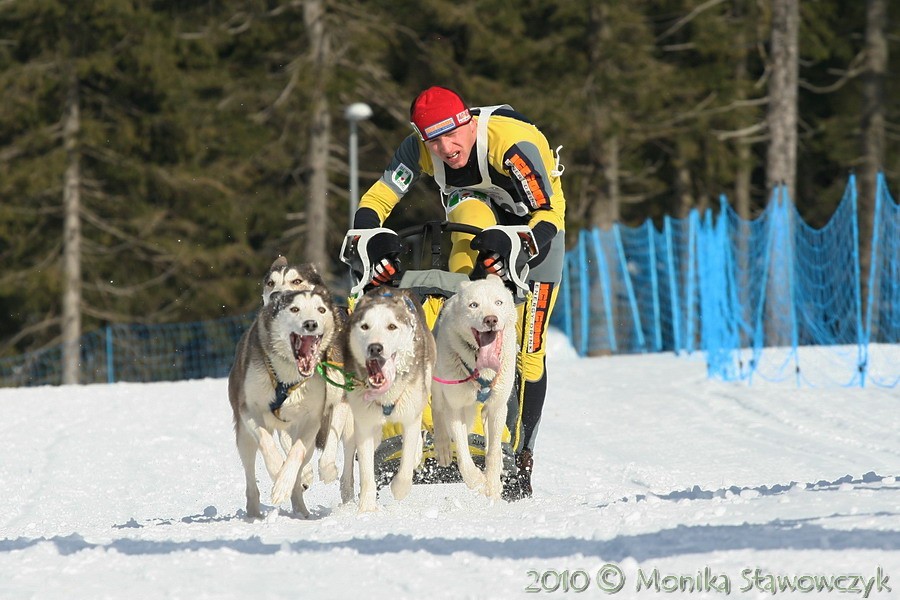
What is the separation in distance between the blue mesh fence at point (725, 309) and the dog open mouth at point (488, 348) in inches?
284

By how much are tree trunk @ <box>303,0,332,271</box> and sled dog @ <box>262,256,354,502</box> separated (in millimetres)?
16468

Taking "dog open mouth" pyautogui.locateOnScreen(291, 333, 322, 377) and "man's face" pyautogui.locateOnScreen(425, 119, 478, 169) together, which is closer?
"dog open mouth" pyautogui.locateOnScreen(291, 333, 322, 377)

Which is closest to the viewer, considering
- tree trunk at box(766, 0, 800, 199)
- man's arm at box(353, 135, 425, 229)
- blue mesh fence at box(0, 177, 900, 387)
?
man's arm at box(353, 135, 425, 229)

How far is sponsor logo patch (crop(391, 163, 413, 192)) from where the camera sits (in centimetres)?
627

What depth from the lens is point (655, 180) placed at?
2802cm

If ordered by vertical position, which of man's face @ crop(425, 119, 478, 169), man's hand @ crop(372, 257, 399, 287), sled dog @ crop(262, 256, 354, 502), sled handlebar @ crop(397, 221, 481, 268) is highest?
man's face @ crop(425, 119, 478, 169)

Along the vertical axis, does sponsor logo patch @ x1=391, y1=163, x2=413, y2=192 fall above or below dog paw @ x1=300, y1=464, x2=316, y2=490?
above

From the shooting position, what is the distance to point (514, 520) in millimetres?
4867

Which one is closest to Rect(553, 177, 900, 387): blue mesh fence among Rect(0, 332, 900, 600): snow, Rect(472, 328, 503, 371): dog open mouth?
Rect(0, 332, 900, 600): snow

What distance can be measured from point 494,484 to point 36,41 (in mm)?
21493

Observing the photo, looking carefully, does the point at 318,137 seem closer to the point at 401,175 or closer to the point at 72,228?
the point at 72,228

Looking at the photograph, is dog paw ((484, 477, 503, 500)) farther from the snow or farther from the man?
the man

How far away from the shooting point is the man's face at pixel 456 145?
5836 mm

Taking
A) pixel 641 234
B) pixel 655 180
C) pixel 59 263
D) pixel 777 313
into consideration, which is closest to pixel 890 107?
pixel 655 180
